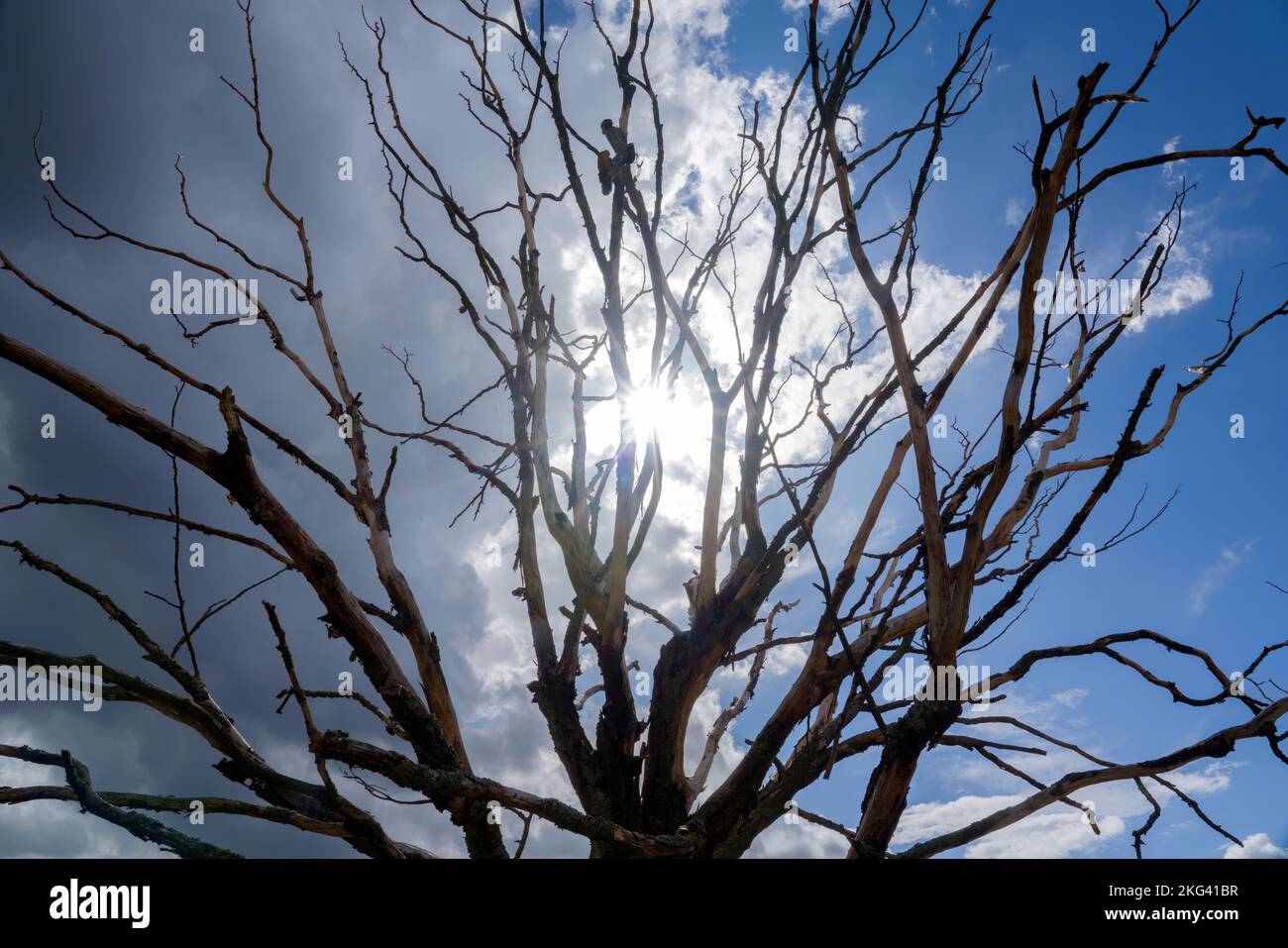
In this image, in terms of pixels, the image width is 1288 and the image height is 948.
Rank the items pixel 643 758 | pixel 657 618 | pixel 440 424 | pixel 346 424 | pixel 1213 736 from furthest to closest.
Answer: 1. pixel 440 424
2. pixel 657 618
3. pixel 346 424
4. pixel 643 758
5. pixel 1213 736

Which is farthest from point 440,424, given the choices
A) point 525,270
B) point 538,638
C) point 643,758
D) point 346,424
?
point 643,758

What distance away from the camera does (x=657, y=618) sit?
11.3 feet

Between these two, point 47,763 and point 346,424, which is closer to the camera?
point 47,763

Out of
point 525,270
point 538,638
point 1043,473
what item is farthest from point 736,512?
point 525,270

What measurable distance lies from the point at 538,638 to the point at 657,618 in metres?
0.61
